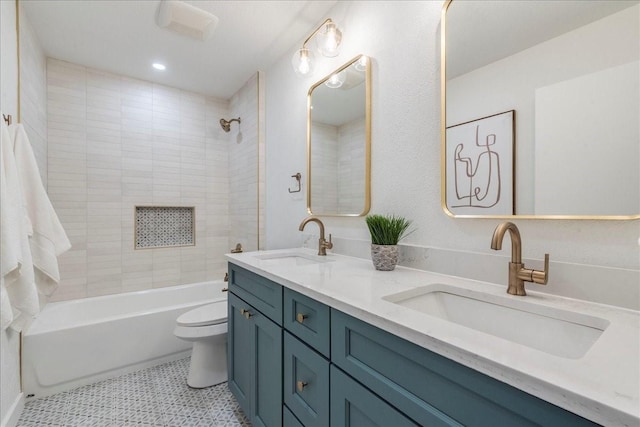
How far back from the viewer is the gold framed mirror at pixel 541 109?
76cm

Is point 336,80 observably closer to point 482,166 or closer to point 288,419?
point 482,166

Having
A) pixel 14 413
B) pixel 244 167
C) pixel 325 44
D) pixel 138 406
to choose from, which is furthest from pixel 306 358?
pixel 244 167

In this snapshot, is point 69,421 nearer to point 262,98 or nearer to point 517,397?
point 517,397

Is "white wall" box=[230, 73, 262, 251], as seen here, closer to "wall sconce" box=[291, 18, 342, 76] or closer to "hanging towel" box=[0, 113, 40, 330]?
"wall sconce" box=[291, 18, 342, 76]

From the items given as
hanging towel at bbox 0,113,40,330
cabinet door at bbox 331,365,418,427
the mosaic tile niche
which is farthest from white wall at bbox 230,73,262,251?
cabinet door at bbox 331,365,418,427

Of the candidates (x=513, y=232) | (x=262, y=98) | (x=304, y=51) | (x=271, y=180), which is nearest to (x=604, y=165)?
(x=513, y=232)

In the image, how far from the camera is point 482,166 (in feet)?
3.43

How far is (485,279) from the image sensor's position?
996 mm

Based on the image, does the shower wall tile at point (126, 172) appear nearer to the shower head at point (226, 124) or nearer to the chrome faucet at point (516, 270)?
the shower head at point (226, 124)

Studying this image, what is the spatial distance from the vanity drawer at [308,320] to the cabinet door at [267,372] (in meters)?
0.11

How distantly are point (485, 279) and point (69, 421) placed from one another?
227 centimetres

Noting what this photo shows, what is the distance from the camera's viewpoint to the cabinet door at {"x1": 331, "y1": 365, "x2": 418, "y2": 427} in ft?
2.18

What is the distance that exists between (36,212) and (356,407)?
187cm

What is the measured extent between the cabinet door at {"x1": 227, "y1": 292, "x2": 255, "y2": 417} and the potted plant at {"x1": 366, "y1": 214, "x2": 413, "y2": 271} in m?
0.68
